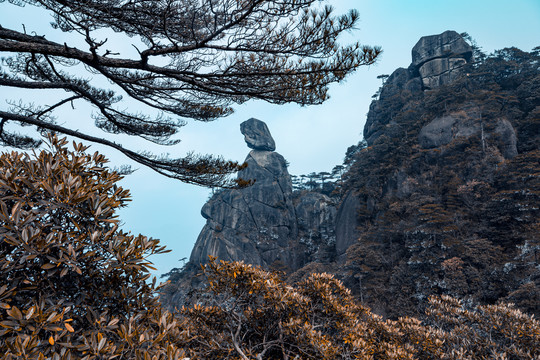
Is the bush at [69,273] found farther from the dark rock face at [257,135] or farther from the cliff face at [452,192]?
the dark rock face at [257,135]

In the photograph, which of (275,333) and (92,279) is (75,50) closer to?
(92,279)

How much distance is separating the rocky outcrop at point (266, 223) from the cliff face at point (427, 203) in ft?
0.45

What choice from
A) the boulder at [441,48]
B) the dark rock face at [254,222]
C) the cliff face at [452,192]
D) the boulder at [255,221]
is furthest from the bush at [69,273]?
the boulder at [441,48]

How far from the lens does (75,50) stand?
3.48 metres

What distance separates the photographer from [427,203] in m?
17.3

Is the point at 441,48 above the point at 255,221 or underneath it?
above

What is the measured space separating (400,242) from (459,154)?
7.83 metres

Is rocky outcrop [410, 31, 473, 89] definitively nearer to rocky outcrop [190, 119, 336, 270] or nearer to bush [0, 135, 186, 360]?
rocky outcrop [190, 119, 336, 270]

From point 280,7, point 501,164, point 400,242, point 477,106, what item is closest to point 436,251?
point 400,242

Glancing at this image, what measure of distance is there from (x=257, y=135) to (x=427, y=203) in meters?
Answer: 28.9

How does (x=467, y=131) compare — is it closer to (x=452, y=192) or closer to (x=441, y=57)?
(x=452, y=192)

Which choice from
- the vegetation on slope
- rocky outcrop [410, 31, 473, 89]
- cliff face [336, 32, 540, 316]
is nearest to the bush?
the vegetation on slope

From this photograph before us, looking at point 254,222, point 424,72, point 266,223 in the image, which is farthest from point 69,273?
point 424,72

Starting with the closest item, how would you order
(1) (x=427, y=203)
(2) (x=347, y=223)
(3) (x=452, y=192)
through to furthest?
1. (1) (x=427, y=203)
2. (3) (x=452, y=192)
3. (2) (x=347, y=223)
